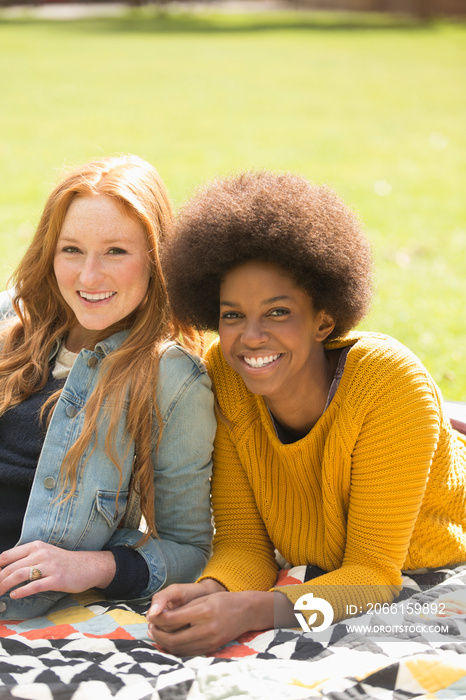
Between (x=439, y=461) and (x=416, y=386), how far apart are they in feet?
1.01

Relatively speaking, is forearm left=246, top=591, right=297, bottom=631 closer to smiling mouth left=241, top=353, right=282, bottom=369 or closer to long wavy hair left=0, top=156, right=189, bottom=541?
long wavy hair left=0, top=156, right=189, bottom=541

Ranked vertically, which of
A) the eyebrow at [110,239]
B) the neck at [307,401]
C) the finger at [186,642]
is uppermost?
the eyebrow at [110,239]

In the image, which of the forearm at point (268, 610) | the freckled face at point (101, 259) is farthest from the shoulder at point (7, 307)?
the forearm at point (268, 610)

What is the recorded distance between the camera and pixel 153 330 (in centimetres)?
275

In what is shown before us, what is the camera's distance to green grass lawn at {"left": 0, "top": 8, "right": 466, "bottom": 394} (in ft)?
26.4

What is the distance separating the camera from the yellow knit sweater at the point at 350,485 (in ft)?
7.95

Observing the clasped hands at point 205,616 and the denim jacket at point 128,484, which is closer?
the clasped hands at point 205,616

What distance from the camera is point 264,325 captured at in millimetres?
2453

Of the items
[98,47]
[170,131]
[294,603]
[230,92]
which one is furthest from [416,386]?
[98,47]

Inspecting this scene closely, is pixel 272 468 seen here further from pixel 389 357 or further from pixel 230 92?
pixel 230 92

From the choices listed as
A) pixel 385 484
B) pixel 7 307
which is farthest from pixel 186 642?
pixel 7 307

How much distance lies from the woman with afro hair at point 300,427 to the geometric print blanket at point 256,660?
12 cm

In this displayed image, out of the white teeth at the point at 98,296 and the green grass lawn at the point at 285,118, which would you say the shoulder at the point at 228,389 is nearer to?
the white teeth at the point at 98,296

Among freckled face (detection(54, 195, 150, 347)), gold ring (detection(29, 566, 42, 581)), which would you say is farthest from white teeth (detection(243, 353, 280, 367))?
gold ring (detection(29, 566, 42, 581))
